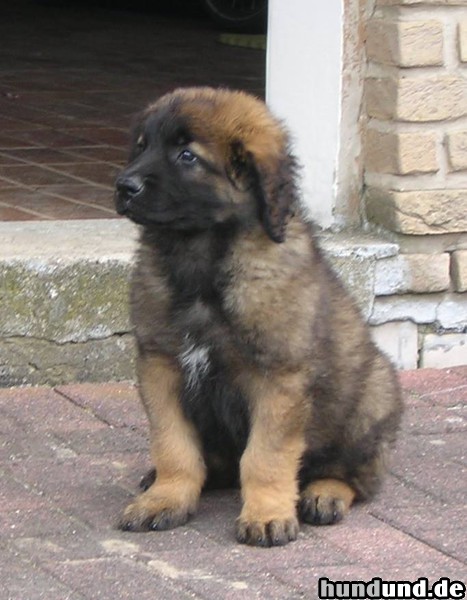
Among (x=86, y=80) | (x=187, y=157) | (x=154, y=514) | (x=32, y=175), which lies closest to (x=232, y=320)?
(x=187, y=157)

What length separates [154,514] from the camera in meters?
3.98

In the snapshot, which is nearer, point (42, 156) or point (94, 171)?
point (94, 171)

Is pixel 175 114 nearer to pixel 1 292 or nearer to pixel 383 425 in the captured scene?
pixel 383 425

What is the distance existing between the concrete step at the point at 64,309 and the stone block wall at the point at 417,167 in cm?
30

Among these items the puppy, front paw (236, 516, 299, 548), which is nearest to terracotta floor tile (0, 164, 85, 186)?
the puppy

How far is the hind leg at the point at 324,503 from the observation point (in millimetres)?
4094

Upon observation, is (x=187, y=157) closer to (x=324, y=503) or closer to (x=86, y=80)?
(x=324, y=503)

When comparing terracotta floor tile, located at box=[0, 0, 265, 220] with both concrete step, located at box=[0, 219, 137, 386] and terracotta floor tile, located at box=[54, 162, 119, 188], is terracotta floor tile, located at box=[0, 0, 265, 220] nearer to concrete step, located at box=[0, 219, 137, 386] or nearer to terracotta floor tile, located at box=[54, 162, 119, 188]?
terracotta floor tile, located at box=[54, 162, 119, 188]

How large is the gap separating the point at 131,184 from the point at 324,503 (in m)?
1.08

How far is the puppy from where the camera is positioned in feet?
12.6

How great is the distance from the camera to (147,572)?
3672 mm

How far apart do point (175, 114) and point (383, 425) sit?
1.17 metres

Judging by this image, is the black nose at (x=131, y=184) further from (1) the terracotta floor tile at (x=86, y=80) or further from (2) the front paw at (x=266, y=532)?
(1) the terracotta floor tile at (x=86, y=80)

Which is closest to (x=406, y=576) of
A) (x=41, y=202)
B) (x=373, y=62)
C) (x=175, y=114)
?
(x=175, y=114)
